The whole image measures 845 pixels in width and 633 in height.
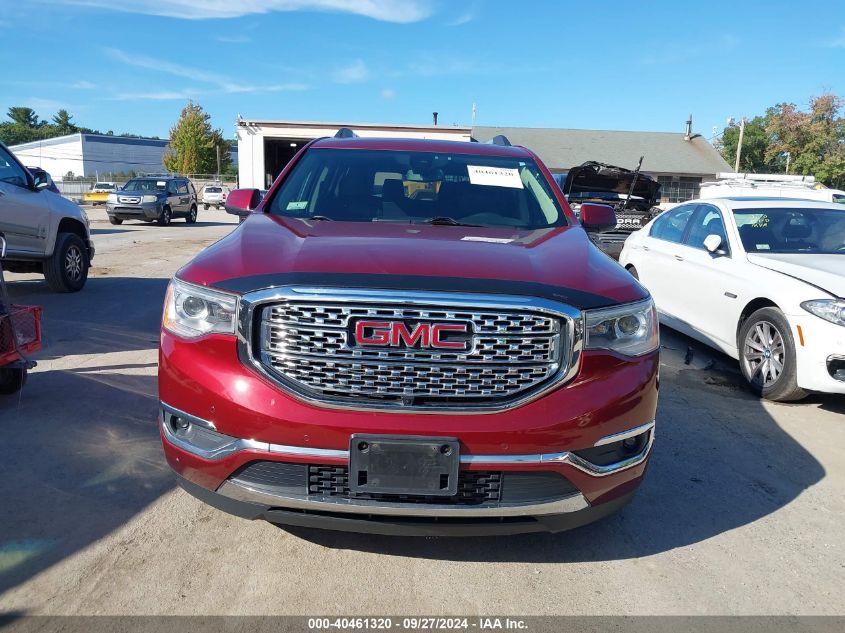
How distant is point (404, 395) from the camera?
2.48 metres

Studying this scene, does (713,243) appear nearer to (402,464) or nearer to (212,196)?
(402,464)

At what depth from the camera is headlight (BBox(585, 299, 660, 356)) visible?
2.61 metres

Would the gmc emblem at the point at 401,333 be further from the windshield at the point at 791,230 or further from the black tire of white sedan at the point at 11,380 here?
the windshield at the point at 791,230

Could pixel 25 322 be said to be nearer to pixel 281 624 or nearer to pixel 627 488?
pixel 281 624

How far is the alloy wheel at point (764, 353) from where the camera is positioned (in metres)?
5.16

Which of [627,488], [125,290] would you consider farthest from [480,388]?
[125,290]

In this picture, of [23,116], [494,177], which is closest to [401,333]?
[494,177]

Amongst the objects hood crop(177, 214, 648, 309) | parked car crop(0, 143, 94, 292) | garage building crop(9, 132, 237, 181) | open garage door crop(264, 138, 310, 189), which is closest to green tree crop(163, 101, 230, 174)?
garage building crop(9, 132, 237, 181)

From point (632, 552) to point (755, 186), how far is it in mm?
12881

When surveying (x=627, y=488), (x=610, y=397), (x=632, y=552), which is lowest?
(x=632, y=552)

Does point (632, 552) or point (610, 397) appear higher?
point (610, 397)

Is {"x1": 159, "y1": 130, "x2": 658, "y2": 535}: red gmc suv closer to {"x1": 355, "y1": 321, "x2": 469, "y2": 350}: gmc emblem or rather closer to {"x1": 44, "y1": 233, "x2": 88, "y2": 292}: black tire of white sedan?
{"x1": 355, "y1": 321, "x2": 469, "y2": 350}: gmc emblem

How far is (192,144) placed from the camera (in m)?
60.1

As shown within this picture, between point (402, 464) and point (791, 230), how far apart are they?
17.0 ft
